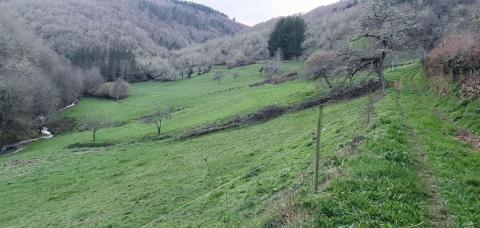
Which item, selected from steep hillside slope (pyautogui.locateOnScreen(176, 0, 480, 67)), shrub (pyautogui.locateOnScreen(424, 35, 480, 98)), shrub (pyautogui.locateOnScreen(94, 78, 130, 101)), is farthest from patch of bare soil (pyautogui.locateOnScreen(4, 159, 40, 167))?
shrub (pyautogui.locateOnScreen(94, 78, 130, 101))

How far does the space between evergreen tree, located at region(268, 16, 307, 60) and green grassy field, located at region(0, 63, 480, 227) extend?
281ft

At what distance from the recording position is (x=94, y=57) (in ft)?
493

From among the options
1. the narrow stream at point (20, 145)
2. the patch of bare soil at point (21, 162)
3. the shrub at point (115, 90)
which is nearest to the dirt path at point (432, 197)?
the patch of bare soil at point (21, 162)

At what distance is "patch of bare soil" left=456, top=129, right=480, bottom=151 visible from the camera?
21.4 m

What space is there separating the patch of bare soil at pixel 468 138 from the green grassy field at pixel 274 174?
0.71 meters

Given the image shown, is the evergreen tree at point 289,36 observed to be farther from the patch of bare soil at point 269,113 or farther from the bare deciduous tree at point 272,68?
the patch of bare soil at point 269,113

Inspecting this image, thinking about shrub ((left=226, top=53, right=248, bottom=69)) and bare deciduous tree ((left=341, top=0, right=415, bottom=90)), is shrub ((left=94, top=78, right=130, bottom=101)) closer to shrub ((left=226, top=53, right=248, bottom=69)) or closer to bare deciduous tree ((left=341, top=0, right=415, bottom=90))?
shrub ((left=226, top=53, right=248, bottom=69))

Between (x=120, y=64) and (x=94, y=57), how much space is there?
10.3 m

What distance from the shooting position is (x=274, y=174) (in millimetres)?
22391

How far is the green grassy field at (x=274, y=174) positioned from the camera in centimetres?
1305

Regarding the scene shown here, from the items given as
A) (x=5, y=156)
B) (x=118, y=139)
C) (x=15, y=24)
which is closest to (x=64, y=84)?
(x=15, y=24)

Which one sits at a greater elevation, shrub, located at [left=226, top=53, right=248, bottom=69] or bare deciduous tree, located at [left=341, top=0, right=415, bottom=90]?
bare deciduous tree, located at [left=341, top=0, right=415, bottom=90]

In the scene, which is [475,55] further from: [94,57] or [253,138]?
[94,57]

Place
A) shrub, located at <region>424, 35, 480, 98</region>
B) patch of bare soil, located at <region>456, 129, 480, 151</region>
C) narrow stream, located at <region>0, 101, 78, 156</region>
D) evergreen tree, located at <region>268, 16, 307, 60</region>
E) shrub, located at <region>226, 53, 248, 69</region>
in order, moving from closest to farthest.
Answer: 1. patch of bare soil, located at <region>456, 129, 480, 151</region>
2. shrub, located at <region>424, 35, 480, 98</region>
3. narrow stream, located at <region>0, 101, 78, 156</region>
4. evergreen tree, located at <region>268, 16, 307, 60</region>
5. shrub, located at <region>226, 53, 248, 69</region>
